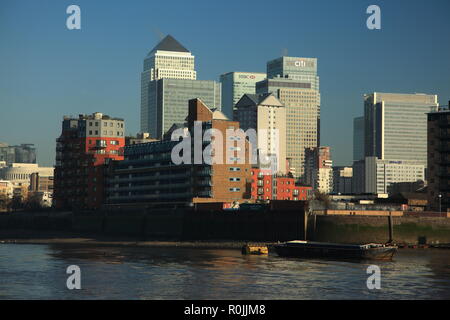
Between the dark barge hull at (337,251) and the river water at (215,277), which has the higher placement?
the dark barge hull at (337,251)

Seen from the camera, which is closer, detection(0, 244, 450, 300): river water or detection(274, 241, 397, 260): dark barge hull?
detection(0, 244, 450, 300): river water

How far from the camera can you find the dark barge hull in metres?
141

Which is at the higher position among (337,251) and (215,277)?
(337,251)

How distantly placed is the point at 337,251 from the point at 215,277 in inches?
1669

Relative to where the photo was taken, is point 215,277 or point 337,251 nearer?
point 215,277

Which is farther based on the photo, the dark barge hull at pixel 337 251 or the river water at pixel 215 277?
the dark barge hull at pixel 337 251

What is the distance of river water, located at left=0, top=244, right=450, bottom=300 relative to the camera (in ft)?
299

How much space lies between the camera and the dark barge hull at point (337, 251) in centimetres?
14088

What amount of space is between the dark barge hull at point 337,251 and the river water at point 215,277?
2894mm

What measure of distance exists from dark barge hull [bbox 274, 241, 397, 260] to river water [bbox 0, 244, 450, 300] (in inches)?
114

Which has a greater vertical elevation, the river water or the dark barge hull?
the dark barge hull

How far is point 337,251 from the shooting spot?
5699 inches
